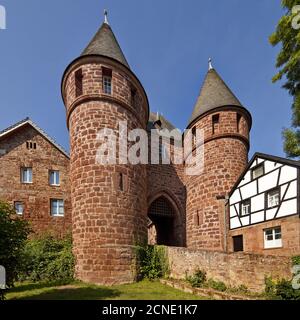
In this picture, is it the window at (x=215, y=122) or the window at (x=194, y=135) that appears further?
the window at (x=194, y=135)

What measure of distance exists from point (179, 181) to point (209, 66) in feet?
30.6

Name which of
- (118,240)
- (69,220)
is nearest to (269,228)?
(118,240)

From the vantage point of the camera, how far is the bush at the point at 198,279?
34.9ft

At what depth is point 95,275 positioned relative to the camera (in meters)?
10.8

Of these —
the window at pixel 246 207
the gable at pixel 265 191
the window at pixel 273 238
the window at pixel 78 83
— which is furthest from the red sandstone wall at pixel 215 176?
the window at pixel 78 83

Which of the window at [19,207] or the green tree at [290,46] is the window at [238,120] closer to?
the green tree at [290,46]

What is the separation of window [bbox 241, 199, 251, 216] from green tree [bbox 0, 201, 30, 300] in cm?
1045

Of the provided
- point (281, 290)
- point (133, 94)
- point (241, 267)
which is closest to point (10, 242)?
point (241, 267)

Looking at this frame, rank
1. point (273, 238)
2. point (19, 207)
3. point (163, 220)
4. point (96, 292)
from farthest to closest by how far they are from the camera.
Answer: point (163, 220) < point (19, 207) < point (273, 238) < point (96, 292)

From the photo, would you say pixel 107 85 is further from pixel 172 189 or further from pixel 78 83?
pixel 172 189

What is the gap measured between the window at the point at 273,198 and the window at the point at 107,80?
848 centimetres

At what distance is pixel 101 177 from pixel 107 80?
178 inches

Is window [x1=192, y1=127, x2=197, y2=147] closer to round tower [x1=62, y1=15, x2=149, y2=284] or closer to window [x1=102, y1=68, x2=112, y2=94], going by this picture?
round tower [x1=62, y1=15, x2=149, y2=284]

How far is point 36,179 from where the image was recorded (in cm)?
1781
